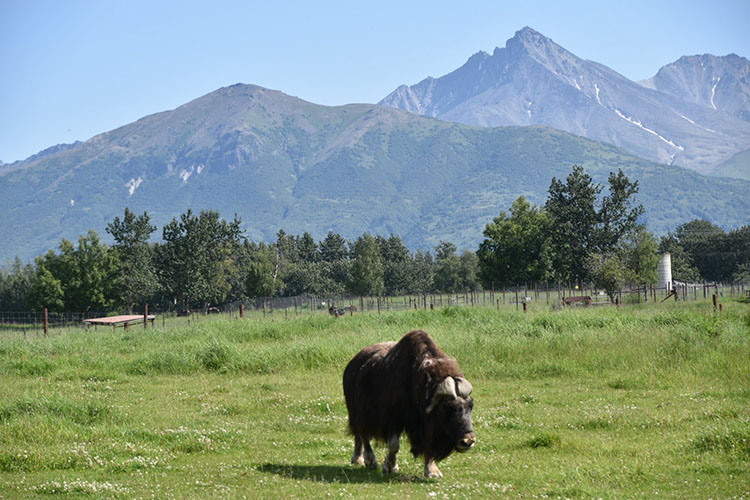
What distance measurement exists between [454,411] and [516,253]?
73.4 meters

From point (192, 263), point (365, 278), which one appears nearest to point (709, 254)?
point (365, 278)

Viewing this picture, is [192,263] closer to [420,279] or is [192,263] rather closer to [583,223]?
[420,279]

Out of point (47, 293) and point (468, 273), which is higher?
point (468, 273)

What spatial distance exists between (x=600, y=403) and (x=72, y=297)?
82411mm

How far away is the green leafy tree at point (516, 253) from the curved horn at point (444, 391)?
70.8m

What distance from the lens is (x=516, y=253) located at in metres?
81.6

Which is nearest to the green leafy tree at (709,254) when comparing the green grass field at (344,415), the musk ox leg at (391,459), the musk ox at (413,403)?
the green grass field at (344,415)

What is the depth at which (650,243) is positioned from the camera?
77.1 metres

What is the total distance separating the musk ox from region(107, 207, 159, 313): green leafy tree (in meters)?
82.0

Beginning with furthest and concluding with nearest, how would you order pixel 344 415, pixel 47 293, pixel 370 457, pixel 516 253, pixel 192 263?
pixel 192 263, pixel 47 293, pixel 516 253, pixel 344 415, pixel 370 457

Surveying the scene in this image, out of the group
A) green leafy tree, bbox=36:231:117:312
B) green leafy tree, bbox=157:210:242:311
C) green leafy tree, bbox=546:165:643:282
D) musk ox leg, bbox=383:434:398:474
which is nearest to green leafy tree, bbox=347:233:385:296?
green leafy tree, bbox=157:210:242:311

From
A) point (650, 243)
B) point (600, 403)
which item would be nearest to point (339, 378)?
point (600, 403)

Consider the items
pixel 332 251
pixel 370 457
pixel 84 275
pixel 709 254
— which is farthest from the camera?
pixel 332 251

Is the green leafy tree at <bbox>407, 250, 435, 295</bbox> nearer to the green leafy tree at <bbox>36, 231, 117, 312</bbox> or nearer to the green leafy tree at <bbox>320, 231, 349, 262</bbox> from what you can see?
the green leafy tree at <bbox>320, 231, 349, 262</bbox>
